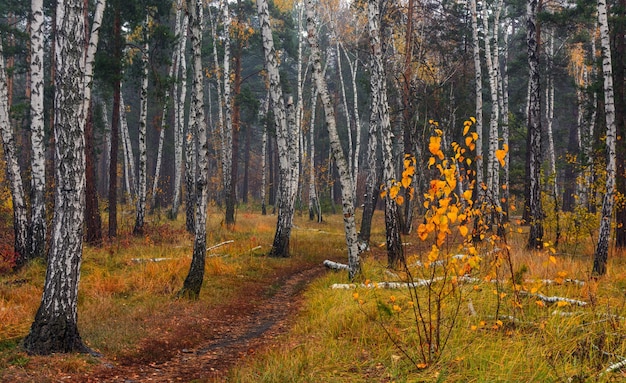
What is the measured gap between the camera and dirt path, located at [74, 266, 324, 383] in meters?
4.99

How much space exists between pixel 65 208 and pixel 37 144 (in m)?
5.79

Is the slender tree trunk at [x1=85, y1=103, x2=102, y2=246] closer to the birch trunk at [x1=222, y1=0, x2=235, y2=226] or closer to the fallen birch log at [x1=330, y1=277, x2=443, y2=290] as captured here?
the birch trunk at [x1=222, y1=0, x2=235, y2=226]

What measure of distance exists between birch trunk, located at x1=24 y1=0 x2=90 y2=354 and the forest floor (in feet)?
1.09

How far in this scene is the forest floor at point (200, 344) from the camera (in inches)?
190

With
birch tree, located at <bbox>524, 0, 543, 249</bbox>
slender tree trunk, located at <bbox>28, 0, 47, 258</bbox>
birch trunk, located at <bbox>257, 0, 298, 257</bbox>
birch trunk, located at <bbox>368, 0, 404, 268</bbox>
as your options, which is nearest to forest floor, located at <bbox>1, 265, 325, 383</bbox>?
birch trunk, located at <bbox>368, 0, 404, 268</bbox>

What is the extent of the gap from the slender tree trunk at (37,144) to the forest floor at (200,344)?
491cm

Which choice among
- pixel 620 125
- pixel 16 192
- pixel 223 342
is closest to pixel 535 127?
pixel 620 125

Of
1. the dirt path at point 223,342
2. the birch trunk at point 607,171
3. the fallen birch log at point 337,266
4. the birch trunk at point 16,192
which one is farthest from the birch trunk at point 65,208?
the birch trunk at point 607,171

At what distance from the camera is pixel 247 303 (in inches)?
336

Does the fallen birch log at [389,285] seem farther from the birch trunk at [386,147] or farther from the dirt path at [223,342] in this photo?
the birch trunk at [386,147]

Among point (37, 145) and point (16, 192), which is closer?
point (37, 145)

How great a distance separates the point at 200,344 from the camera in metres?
6.30

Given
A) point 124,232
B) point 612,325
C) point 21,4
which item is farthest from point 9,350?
point 21,4

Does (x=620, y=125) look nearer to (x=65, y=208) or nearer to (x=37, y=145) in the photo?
(x=65, y=208)
